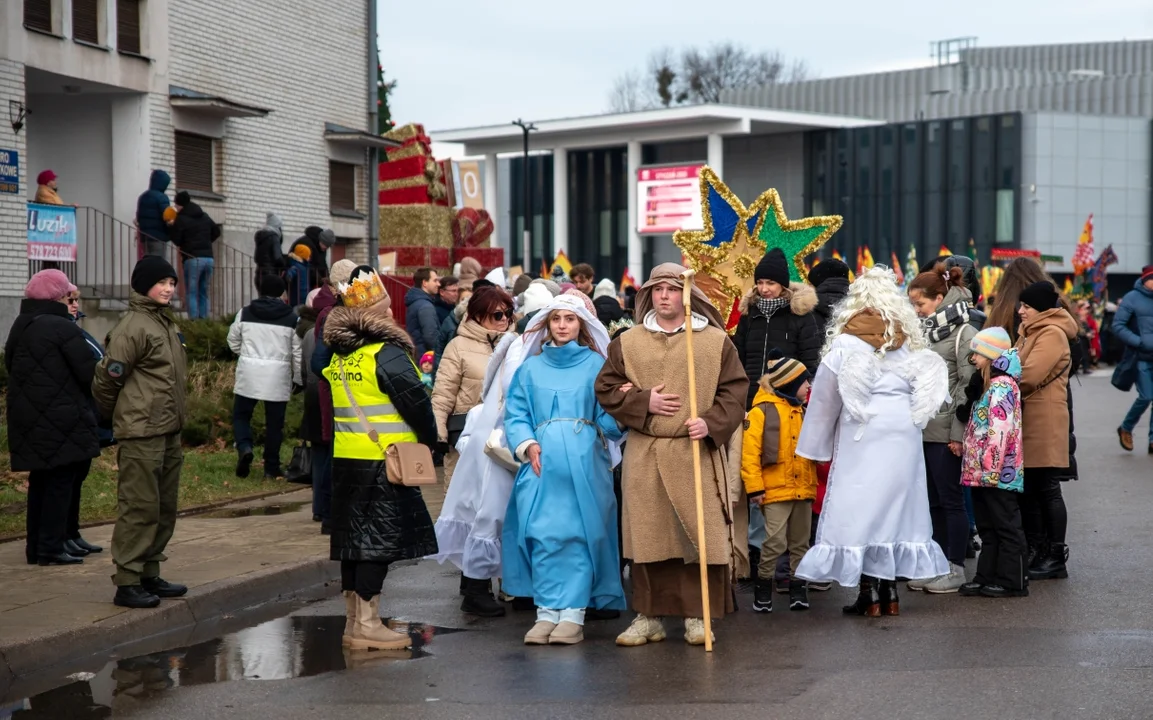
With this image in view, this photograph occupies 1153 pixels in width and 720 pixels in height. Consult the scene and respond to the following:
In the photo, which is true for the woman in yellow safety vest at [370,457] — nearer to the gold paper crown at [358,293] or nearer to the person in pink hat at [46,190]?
the gold paper crown at [358,293]

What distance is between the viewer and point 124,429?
8.09 metres

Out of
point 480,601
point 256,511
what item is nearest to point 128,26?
point 256,511

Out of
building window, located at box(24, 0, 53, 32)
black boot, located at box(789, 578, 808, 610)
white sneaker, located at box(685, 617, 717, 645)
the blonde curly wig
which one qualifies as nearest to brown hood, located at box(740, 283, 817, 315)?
the blonde curly wig

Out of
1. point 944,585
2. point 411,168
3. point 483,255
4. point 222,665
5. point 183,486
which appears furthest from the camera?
point 411,168

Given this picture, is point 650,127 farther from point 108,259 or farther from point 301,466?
point 301,466

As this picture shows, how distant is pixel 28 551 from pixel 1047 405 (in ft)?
21.7

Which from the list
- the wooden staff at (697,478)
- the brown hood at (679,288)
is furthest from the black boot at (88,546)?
the wooden staff at (697,478)

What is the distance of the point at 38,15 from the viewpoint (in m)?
18.1

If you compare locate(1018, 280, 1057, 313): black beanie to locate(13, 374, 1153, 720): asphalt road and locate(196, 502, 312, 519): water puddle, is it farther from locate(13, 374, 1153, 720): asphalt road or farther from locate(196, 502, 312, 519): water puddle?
locate(196, 502, 312, 519): water puddle

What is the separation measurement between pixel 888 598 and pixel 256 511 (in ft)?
19.7

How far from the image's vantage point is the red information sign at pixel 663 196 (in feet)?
218

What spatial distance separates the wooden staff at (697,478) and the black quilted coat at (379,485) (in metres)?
1.35

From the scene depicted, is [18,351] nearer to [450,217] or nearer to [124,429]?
[124,429]

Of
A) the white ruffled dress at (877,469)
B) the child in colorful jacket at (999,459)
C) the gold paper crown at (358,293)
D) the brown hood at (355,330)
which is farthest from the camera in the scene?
the child in colorful jacket at (999,459)
